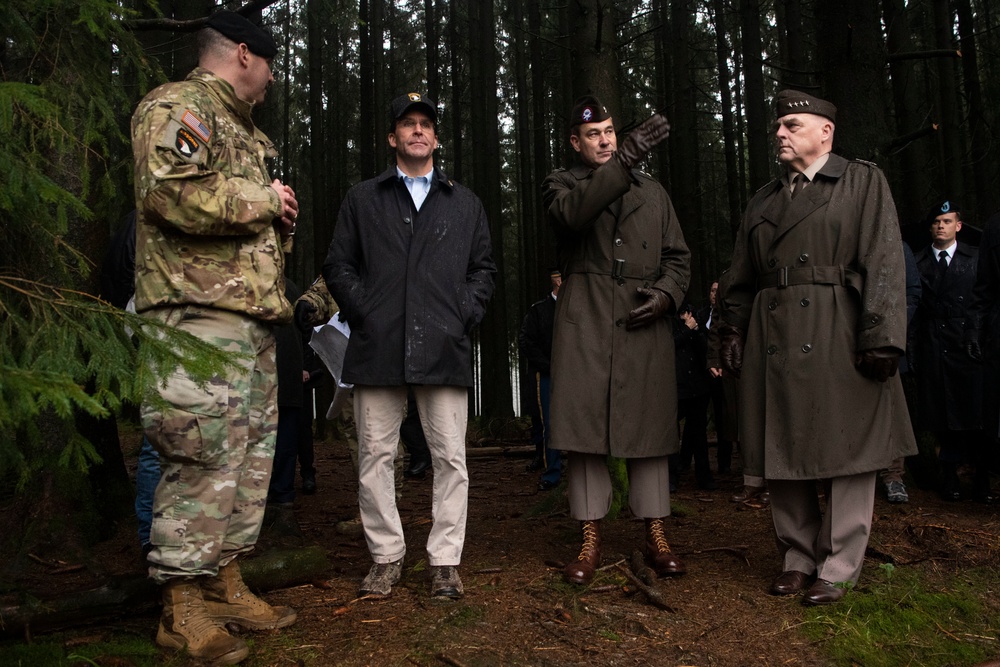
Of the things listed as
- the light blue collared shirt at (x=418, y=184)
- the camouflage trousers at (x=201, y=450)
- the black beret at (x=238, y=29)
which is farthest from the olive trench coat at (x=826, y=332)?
the black beret at (x=238, y=29)

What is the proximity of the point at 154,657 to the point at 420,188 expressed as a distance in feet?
9.00

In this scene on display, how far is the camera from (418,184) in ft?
16.0

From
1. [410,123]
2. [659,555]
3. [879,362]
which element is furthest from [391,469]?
[879,362]

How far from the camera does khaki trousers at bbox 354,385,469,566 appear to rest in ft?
14.8

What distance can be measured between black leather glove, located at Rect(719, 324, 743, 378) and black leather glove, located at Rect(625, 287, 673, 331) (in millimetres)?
388

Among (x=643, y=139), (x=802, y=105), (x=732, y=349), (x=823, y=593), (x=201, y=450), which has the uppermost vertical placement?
(x=802, y=105)

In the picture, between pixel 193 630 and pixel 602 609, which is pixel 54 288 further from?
pixel 602 609

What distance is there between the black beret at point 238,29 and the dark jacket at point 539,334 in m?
5.50

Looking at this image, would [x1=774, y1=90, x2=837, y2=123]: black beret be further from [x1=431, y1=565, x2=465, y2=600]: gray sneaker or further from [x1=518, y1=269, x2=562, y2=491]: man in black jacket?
[x1=518, y1=269, x2=562, y2=491]: man in black jacket

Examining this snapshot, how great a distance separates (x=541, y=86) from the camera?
17094 mm

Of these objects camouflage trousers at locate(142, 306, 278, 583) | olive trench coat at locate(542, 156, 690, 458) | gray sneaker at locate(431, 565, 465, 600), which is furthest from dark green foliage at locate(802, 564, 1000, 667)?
camouflage trousers at locate(142, 306, 278, 583)

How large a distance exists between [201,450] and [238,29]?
199 centimetres

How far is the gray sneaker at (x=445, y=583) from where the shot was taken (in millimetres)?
4359

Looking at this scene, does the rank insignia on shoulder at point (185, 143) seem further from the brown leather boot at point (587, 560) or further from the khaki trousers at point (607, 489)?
the brown leather boot at point (587, 560)
